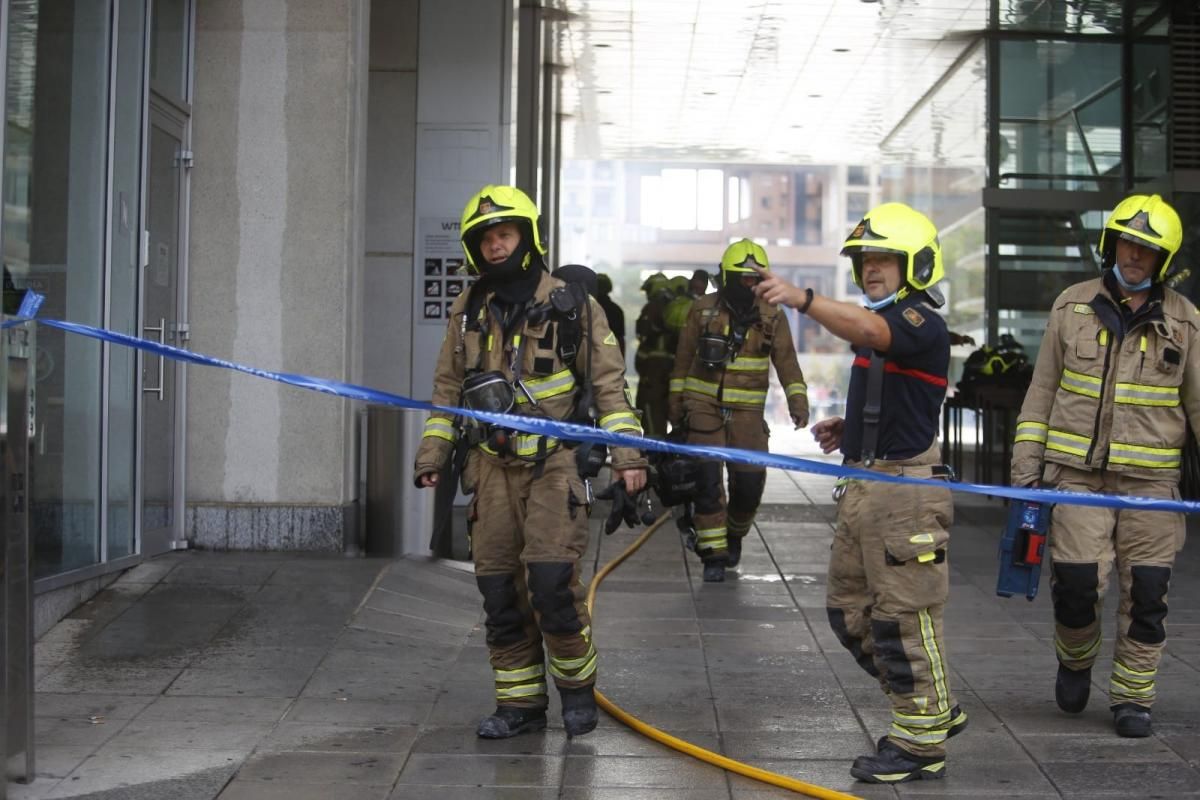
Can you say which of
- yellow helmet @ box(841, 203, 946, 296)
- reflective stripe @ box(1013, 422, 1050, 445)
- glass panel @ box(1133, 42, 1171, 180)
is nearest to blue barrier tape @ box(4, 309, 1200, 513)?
yellow helmet @ box(841, 203, 946, 296)

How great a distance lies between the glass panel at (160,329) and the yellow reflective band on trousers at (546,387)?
3.34 meters

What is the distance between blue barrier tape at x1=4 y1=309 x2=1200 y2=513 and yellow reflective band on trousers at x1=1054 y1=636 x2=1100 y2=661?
0.93 meters

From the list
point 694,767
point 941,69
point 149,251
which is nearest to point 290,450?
point 149,251

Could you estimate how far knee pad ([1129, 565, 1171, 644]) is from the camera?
226 inches

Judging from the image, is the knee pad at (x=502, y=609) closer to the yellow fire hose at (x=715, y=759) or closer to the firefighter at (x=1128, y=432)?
the yellow fire hose at (x=715, y=759)

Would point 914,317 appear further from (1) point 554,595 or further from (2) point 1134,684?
(2) point 1134,684

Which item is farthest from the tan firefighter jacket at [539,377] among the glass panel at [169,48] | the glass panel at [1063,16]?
the glass panel at [1063,16]

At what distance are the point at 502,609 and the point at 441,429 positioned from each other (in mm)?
698

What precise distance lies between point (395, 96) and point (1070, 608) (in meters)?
7.27

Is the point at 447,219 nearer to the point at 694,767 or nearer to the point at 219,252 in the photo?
the point at 219,252

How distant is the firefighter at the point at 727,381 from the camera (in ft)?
31.7

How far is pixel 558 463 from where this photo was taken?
5652mm

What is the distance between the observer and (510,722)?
5676 mm

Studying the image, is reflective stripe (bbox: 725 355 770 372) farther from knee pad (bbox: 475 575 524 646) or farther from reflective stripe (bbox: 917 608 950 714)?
reflective stripe (bbox: 917 608 950 714)
